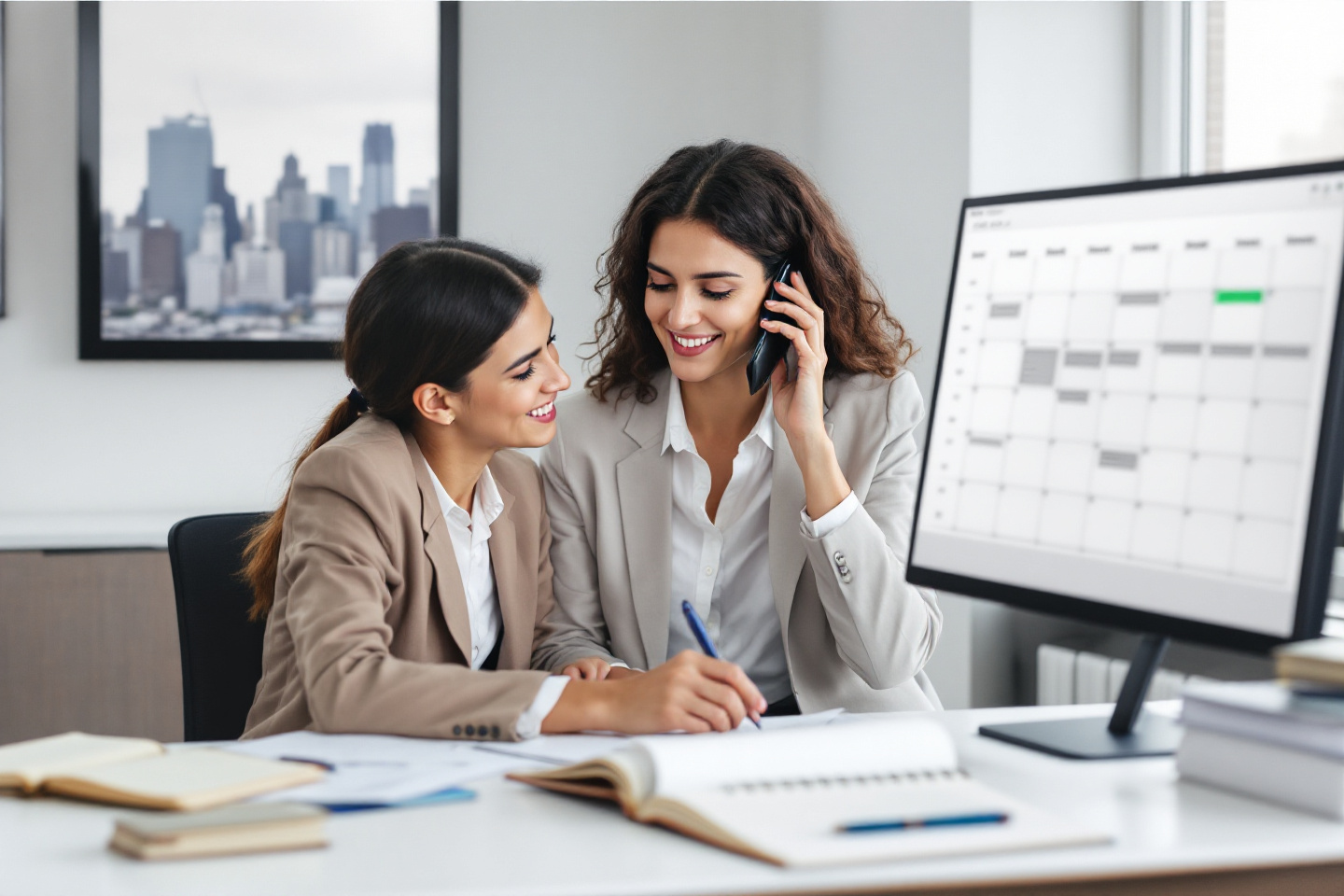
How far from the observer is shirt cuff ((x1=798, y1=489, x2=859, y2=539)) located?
144cm

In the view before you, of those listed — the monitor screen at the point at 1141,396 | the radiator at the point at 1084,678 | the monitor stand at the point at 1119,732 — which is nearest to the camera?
the monitor screen at the point at 1141,396

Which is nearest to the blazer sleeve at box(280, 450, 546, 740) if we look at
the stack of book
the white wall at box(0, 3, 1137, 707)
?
the stack of book

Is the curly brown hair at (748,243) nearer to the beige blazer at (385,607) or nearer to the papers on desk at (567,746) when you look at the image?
the beige blazer at (385,607)

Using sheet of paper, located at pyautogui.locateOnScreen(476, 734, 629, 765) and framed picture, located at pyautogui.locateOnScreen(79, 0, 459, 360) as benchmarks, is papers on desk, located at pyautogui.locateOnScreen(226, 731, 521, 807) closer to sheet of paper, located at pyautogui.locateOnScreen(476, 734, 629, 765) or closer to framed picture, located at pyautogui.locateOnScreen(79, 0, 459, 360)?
→ sheet of paper, located at pyautogui.locateOnScreen(476, 734, 629, 765)

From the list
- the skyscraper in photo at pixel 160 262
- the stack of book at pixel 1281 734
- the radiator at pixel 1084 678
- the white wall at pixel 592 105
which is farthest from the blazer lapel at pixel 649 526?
the skyscraper in photo at pixel 160 262

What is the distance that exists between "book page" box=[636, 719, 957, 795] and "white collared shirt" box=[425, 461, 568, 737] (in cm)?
61

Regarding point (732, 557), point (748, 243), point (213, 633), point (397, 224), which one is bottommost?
point (213, 633)

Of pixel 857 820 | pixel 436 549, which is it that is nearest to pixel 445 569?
pixel 436 549

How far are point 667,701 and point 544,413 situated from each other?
56 centimetres

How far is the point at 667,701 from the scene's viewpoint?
3.72 feet

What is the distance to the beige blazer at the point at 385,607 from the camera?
115 centimetres

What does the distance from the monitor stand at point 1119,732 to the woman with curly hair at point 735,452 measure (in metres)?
0.31

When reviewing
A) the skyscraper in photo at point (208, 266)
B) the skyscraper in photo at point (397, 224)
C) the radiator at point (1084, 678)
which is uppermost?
the skyscraper in photo at point (397, 224)

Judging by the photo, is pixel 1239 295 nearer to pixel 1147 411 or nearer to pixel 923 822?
pixel 1147 411
